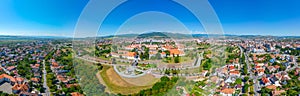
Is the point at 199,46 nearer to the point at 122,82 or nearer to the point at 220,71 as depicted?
the point at 220,71

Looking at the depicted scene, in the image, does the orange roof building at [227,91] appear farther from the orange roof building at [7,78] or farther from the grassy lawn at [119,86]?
the orange roof building at [7,78]

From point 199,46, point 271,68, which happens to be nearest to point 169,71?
point 271,68

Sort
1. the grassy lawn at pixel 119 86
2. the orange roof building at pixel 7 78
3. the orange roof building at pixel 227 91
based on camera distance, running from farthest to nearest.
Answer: the orange roof building at pixel 7 78
the orange roof building at pixel 227 91
the grassy lawn at pixel 119 86

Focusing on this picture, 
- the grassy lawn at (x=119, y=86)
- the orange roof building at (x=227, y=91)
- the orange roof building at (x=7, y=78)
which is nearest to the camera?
the grassy lawn at (x=119, y=86)

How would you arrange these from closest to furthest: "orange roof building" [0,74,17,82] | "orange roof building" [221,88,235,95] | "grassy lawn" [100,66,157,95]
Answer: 1. "grassy lawn" [100,66,157,95]
2. "orange roof building" [221,88,235,95]
3. "orange roof building" [0,74,17,82]

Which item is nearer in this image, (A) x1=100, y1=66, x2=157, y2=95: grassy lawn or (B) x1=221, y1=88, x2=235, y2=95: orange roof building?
(A) x1=100, y1=66, x2=157, y2=95: grassy lawn

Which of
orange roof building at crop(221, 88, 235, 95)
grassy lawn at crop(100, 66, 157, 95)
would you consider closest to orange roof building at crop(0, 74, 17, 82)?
grassy lawn at crop(100, 66, 157, 95)

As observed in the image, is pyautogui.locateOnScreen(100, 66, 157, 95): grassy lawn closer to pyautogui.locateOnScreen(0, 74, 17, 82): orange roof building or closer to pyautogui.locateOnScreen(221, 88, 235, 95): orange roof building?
pyautogui.locateOnScreen(221, 88, 235, 95): orange roof building

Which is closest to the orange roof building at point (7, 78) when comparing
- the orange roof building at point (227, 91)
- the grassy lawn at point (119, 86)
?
the grassy lawn at point (119, 86)

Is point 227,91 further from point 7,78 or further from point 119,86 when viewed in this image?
point 7,78

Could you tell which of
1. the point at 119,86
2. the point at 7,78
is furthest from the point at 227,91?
the point at 7,78

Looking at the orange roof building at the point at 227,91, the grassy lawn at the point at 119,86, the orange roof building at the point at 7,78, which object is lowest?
the orange roof building at the point at 227,91
